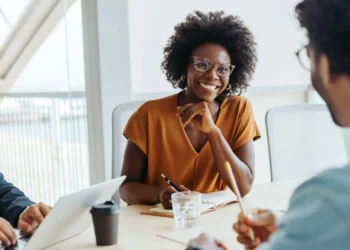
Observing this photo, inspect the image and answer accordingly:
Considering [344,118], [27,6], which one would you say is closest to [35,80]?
[27,6]

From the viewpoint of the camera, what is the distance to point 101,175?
279 centimetres

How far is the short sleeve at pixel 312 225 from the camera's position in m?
0.64

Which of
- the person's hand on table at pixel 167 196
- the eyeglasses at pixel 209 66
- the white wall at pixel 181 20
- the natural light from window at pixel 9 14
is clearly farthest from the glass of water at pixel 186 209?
the natural light from window at pixel 9 14

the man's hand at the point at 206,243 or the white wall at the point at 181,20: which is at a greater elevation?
the white wall at the point at 181,20

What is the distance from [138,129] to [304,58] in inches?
44.6

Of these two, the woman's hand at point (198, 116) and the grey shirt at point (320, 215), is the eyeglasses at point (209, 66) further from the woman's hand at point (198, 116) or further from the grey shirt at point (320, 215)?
the grey shirt at point (320, 215)

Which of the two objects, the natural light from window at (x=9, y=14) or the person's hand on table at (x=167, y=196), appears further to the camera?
the natural light from window at (x=9, y=14)

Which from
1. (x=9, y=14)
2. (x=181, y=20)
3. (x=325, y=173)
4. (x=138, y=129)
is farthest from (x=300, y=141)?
(x=9, y=14)

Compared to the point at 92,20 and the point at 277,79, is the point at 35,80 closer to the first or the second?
the point at 92,20

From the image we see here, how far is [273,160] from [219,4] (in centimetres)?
157

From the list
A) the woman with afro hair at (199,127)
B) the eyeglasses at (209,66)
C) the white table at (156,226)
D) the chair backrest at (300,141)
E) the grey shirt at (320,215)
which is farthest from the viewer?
the chair backrest at (300,141)

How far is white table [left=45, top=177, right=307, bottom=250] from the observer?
1287 millimetres

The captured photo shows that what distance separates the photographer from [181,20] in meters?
3.12

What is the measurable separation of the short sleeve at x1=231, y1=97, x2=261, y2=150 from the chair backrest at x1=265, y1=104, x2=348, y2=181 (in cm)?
22
